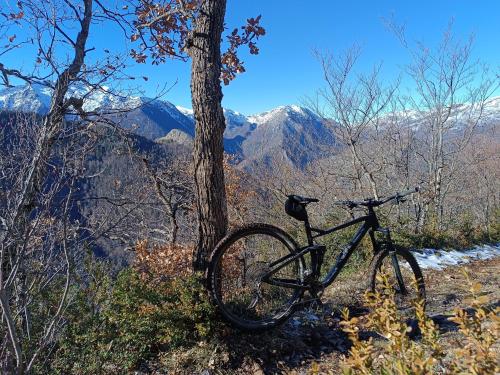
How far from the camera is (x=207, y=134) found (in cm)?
347

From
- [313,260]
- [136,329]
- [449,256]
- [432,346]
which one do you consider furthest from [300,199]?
[449,256]

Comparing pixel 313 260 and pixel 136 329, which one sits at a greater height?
pixel 313 260

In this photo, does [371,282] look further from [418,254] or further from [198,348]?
[418,254]

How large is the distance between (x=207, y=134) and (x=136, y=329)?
6.13 ft

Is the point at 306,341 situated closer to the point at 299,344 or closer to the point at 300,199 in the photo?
the point at 299,344

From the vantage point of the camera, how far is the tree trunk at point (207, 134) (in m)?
3.43

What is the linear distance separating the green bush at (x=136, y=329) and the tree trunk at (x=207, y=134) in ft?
1.41

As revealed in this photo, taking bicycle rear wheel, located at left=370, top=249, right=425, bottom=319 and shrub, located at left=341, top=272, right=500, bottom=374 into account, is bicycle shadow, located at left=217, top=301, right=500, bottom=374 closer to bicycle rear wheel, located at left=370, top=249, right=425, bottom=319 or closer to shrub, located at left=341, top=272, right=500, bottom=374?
bicycle rear wheel, located at left=370, top=249, right=425, bottom=319

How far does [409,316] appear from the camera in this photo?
12.2 feet

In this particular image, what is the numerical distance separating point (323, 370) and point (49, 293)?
2873mm

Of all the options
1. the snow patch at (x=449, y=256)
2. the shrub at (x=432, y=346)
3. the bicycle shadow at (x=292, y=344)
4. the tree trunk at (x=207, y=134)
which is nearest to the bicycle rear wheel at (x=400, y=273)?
Result: the bicycle shadow at (x=292, y=344)

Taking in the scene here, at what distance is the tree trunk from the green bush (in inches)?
16.9

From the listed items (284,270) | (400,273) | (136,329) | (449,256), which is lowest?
(449,256)

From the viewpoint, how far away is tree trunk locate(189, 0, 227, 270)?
11.3 feet
